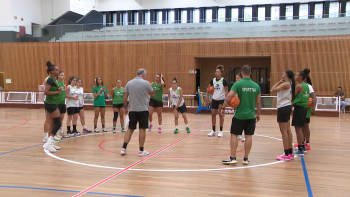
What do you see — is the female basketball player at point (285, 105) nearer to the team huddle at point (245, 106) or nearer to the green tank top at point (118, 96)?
the team huddle at point (245, 106)

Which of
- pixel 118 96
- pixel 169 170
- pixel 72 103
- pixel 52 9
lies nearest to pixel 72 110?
pixel 72 103

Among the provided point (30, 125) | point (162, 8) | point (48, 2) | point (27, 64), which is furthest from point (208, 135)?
point (48, 2)

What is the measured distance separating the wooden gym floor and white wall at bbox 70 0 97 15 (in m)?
20.2

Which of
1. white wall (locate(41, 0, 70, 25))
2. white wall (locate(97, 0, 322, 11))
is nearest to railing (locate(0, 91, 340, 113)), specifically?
white wall (locate(41, 0, 70, 25))

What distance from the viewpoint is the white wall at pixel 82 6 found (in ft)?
83.5

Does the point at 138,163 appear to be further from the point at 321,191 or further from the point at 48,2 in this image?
the point at 48,2

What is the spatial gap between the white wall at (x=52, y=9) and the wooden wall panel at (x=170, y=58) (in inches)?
223

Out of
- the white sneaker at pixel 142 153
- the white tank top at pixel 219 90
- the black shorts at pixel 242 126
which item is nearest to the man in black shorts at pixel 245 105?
the black shorts at pixel 242 126

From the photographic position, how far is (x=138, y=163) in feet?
17.6

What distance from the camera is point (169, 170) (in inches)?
195

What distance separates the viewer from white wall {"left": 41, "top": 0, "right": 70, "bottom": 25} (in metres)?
25.0

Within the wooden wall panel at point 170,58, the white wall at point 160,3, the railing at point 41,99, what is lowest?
the railing at point 41,99

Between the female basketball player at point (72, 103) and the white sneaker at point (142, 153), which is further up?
the female basketball player at point (72, 103)

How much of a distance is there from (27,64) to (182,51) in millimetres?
10576
